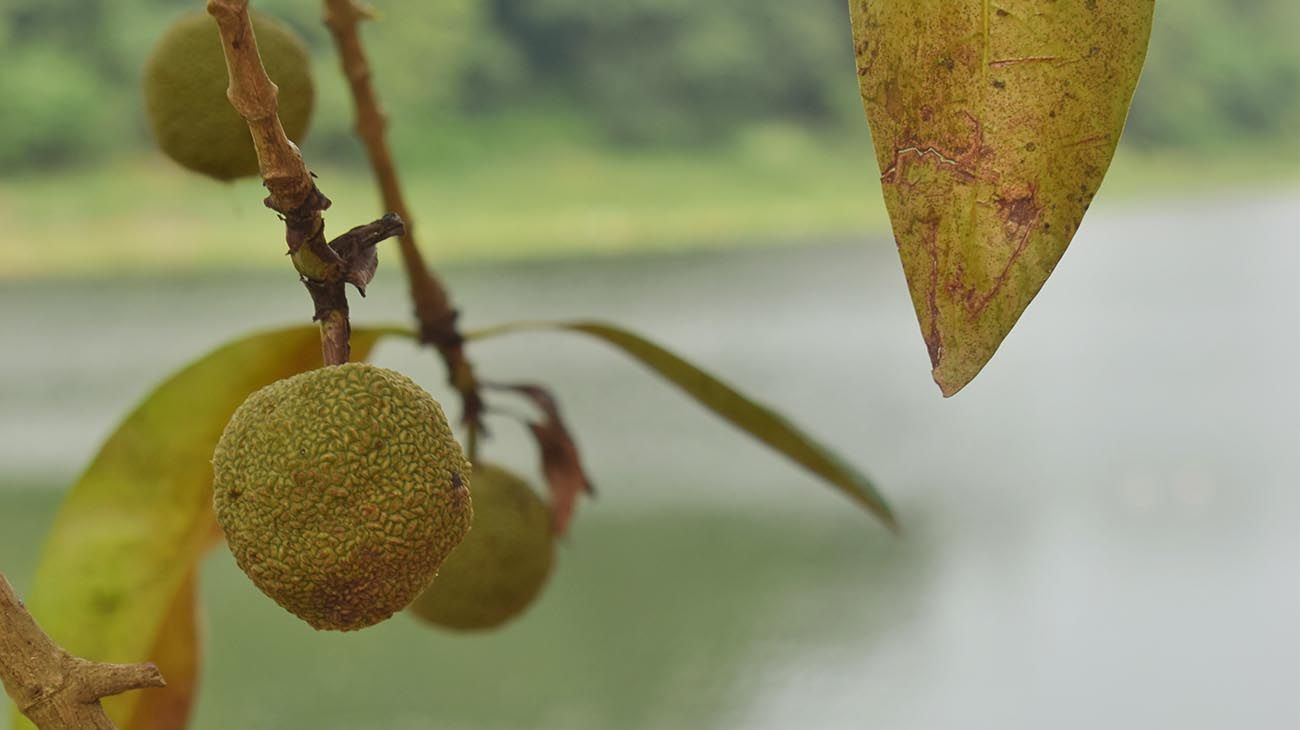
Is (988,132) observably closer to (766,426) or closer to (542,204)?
(766,426)

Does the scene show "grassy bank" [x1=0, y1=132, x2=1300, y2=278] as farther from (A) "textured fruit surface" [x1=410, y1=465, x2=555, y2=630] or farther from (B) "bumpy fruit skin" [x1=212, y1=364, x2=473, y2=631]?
(B) "bumpy fruit skin" [x1=212, y1=364, x2=473, y2=631]

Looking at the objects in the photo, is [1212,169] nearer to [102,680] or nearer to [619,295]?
[619,295]

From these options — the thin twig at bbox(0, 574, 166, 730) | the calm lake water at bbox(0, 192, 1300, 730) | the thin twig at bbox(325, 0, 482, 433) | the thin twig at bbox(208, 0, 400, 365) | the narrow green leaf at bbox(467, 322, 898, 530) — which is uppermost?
the calm lake water at bbox(0, 192, 1300, 730)

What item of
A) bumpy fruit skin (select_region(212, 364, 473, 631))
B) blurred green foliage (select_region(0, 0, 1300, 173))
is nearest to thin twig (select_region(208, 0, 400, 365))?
bumpy fruit skin (select_region(212, 364, 473, 631))

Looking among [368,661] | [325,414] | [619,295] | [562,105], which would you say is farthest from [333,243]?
[562,105]

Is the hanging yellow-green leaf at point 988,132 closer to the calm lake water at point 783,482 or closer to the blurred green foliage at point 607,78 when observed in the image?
the calm lake water at point 783,482

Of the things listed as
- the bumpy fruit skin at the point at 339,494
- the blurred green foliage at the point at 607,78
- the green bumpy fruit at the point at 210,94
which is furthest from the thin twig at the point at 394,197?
the blurred green foliage at the point at 607,78

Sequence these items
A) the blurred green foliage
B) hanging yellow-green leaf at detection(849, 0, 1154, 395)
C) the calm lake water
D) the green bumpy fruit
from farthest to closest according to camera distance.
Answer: the blurred green foliage < the calm lake water < the green bumpy fruit < hanging yellow-green leaf at detection(849, 0, 1154, 395)
